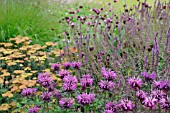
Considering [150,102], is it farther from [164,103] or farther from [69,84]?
[69,84]

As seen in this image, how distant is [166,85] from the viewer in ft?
5.73

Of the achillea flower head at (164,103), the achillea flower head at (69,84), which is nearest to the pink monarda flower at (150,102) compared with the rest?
the achillea flower head at (164,103)

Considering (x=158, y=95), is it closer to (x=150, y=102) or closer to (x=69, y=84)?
(x=150, y=102)

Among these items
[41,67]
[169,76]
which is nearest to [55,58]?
[41,67]

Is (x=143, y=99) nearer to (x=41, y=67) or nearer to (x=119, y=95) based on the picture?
(x=119, y=95)

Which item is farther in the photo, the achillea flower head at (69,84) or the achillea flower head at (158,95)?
the achillea flower head at (69,84)

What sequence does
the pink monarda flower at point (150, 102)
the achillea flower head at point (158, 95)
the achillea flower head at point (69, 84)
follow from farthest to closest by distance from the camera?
1. the achillea flower head at point (69, 84)
2. the achillea flower head at point (158, 95)
3. the pink monarda flower at point (150, 102)

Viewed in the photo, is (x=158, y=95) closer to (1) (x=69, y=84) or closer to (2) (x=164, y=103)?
(2) (x=164, y=103)

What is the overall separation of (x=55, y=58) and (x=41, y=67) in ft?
0.96

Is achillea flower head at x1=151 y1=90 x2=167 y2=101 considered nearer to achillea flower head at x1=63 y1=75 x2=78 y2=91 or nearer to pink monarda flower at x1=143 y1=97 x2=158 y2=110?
pink monarda flower at x1=143 y1=97 x2=158 y2=110

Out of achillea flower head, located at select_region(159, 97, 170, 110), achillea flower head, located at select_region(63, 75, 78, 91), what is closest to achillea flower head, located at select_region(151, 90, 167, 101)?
achillea flower head, located at select_region(159, 97, 170, 110)

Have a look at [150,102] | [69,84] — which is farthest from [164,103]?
[69,84]

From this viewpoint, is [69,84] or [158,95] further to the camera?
[69,84]

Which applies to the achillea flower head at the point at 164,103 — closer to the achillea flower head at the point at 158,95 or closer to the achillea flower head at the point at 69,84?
the achillea flower head at the point at 158,95
